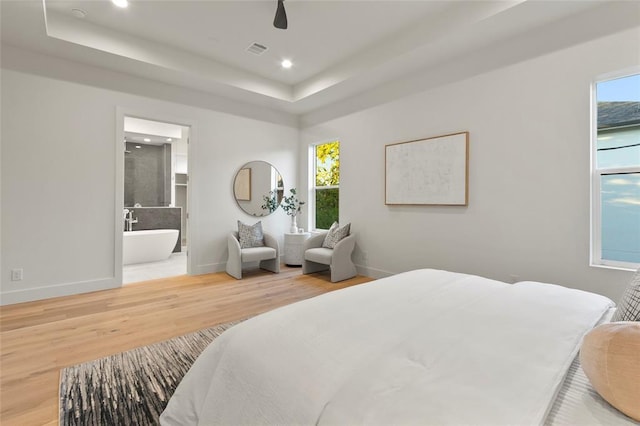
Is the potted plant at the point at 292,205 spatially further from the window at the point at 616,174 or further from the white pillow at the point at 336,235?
the window at the point at 616,174

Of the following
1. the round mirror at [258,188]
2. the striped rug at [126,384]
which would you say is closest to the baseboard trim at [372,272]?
the round mirror at [258,188]

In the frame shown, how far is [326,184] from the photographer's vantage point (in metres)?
5.55

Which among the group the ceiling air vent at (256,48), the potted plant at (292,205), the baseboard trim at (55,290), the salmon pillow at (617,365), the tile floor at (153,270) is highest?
the ceiling air vent at (256,48)

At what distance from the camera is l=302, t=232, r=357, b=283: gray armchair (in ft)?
14.0

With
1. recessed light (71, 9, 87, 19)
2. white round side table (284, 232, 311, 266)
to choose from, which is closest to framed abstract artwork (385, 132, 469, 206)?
white round side table (284, 232, 311, 266)

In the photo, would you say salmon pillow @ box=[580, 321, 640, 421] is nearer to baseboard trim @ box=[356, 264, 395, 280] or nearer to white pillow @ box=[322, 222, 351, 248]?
baseboard trim @ box=[356, 264, 395, 280]

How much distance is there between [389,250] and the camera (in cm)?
428

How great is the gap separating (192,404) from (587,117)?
12.1 feet

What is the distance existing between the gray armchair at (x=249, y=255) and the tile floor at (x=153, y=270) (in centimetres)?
91

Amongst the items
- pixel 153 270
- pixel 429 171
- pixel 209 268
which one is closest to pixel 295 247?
pixel 209 268

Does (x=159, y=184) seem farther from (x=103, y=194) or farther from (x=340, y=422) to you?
(x=340, y=422)

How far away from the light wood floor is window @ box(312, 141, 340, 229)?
1.42 metres

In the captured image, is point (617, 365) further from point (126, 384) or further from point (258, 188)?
point (258, 188)

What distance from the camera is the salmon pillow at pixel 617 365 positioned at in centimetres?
69
